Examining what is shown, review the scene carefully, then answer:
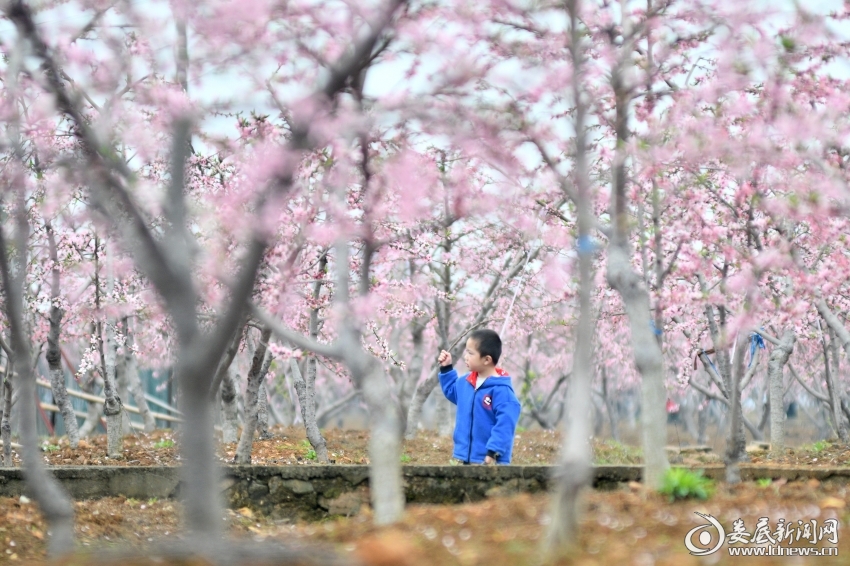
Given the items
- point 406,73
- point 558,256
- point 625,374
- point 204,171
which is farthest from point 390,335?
point 406,73

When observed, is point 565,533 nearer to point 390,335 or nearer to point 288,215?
point 288,215

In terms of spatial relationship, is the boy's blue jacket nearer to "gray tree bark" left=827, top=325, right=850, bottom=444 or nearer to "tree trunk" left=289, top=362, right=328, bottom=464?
"tree trunk" left=289, top=362, right=328, bottom=464

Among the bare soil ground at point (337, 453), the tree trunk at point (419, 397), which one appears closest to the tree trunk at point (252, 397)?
the bare soil ground at point (337, 453)

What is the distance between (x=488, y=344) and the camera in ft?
24.6

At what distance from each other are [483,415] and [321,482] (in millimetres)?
1366

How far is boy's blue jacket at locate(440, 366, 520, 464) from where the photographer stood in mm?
7383

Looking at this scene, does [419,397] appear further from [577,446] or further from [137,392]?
[577,446]

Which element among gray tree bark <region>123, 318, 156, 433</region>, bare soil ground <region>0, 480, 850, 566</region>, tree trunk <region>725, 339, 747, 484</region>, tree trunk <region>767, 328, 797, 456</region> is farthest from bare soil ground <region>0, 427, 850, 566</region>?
gray tree bark <region>123, 318, 156, 433</region>

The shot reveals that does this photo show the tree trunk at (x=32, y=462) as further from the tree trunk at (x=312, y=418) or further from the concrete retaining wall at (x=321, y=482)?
the tree trunk at (x=312, y=418)

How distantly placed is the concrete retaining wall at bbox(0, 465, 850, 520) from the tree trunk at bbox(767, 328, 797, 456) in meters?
6.59

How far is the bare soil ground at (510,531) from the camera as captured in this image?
163 inches

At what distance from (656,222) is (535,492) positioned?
91.1 inches

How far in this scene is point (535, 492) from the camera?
677cm

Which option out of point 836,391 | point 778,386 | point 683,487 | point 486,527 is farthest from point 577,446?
point 836,391
